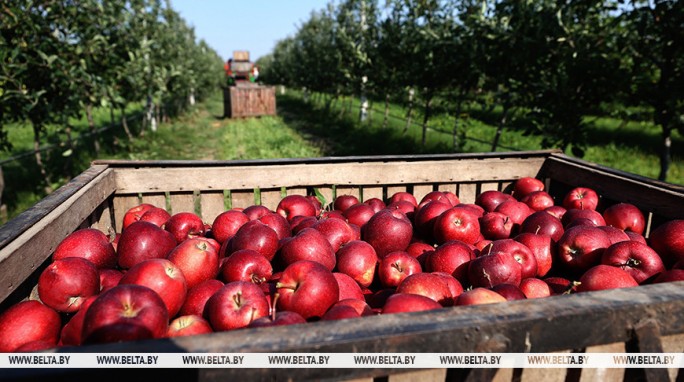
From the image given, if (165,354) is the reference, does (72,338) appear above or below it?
below

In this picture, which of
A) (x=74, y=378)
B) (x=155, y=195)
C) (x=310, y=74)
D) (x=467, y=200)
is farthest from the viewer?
(x=310, y=74)

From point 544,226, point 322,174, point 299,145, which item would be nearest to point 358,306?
point 544,226

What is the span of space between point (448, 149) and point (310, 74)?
56.8 ft

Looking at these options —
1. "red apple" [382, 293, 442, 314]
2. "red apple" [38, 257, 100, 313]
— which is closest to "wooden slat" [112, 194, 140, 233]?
"red apple" [38, 257, 100, 313]

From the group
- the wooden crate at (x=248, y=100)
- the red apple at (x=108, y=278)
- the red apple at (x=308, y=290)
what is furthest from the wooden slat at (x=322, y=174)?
the wooden crate at (x=248, y=100)

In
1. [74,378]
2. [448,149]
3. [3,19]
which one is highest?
[3,19]

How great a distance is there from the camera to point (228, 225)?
2869 millimetres

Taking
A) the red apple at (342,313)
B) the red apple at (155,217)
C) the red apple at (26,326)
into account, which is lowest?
the red apple at (26,326)

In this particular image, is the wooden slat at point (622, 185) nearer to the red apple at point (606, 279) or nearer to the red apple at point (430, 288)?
the red apple at point (606, 279)

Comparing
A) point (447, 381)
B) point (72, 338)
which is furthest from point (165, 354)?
point (72, 338)

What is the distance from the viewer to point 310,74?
88.6 feet

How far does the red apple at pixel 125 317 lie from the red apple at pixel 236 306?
26cm

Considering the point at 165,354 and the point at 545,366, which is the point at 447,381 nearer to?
the point at 545,366

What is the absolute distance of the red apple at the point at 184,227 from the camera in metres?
2.88
